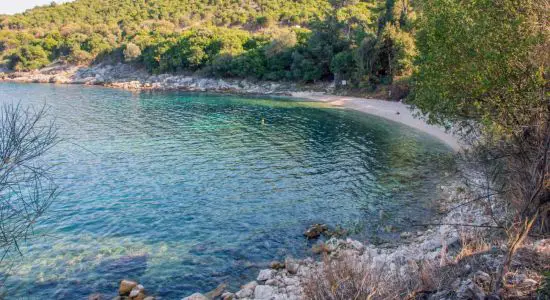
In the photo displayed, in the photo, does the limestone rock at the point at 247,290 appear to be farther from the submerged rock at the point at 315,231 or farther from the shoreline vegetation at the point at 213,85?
the shoreline vegetation at the point at 213,85

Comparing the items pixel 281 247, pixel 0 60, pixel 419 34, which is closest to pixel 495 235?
pixel 281 247

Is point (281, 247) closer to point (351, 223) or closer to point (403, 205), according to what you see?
point (351, 223)

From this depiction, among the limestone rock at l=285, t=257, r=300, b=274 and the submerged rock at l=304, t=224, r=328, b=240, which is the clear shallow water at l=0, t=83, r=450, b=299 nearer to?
the submerged rock at l=304, t=224, r=328, b=240

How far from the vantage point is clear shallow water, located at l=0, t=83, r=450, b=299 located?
15234 mm

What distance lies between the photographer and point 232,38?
95750 millimetres

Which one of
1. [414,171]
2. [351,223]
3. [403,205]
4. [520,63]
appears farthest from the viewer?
[414,171]

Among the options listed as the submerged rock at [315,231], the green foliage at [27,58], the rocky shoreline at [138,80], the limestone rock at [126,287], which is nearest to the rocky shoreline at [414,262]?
the submerged rock at [315,231]

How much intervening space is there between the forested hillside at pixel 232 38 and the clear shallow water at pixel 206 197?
23172 millimetres

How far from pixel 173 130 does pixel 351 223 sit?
1115 inches

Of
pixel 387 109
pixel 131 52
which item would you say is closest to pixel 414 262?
pixel 387 109

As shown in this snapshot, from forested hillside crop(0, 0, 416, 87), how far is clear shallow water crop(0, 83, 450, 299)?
76.0 feet

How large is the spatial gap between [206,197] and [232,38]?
79.2m

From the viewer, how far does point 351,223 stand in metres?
19.4

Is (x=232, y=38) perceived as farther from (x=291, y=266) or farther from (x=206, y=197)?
(x=291, y=266)
